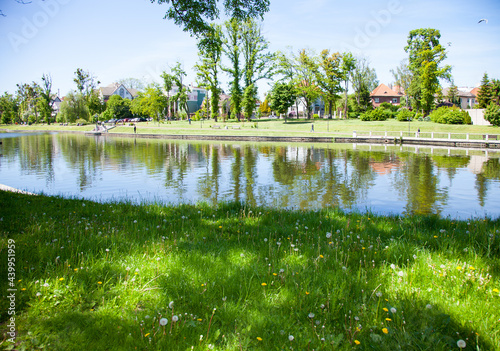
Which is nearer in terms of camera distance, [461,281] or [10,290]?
[10,290]

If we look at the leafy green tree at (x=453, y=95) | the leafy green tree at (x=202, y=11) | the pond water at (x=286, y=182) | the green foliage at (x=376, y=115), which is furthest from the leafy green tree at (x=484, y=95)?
the leafy green tree at (x=202, y=11)

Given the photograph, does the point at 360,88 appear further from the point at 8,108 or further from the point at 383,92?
the point at 8,108

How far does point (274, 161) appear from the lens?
23125 millimetres

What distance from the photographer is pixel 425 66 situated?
5794 cm

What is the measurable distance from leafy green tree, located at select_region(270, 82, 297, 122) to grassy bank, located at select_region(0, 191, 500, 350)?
66.7m

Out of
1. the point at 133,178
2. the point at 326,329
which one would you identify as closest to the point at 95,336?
the point at 326,329

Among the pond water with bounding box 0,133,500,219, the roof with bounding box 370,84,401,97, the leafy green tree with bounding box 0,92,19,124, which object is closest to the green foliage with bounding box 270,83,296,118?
the roof with bounding box 370,84,401,97

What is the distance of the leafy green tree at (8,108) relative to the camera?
103812mm

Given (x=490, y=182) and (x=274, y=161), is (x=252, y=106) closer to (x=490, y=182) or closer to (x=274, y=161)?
(x=274, y=161)

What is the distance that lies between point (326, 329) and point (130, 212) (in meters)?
5.32

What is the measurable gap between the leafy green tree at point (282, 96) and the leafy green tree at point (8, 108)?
272 feet

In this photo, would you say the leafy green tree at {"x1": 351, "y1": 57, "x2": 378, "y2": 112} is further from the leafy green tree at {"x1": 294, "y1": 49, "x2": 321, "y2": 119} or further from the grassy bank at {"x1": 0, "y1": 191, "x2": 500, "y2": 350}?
the grassy bank at {"x1": 0, "y1": 191, "x2": 500, "y2": 350}

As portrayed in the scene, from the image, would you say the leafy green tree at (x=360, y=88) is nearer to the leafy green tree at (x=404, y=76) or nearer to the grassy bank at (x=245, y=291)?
the leafy green tree at (x=404, y=76)

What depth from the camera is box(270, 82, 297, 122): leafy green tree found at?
6975 cm
